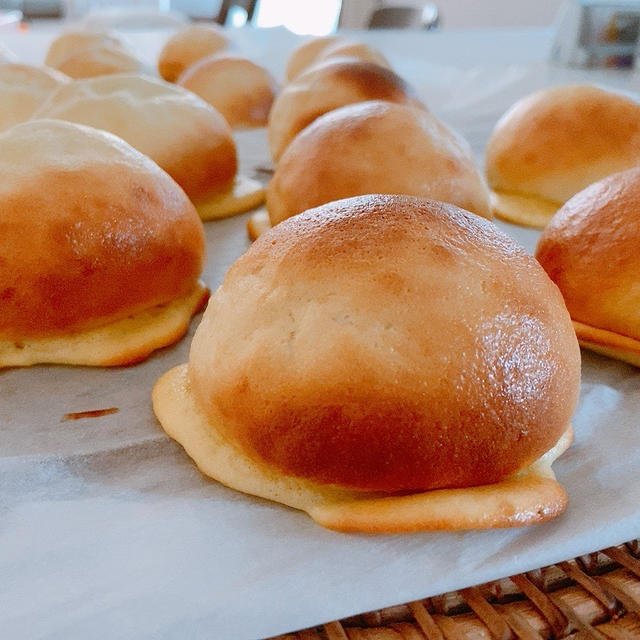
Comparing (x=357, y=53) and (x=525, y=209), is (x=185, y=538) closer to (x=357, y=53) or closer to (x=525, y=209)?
(x=525, y=209)

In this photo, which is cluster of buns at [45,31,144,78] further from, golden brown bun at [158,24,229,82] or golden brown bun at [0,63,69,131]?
golden brown bun at [0,63,69,131]

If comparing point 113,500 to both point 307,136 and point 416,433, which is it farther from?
point 307,136

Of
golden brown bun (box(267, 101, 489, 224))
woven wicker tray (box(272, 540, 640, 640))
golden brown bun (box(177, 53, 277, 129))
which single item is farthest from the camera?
golden brown bun (box(177, 53, 277, 129))

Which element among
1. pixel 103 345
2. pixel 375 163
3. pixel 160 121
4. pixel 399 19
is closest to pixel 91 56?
pixel 160 121

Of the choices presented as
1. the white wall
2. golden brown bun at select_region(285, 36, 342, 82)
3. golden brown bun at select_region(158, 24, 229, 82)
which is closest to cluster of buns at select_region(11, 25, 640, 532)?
golden brown bun at select_region(285, 36, 342, 82)

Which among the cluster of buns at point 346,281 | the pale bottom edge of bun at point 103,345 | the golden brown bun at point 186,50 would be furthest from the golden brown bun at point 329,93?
the golden brown bun at point 186,50
